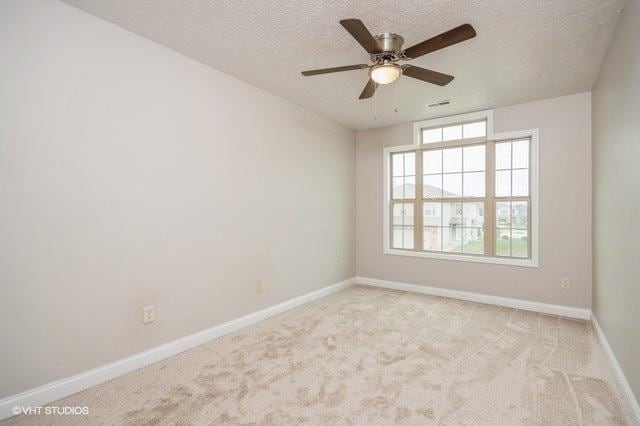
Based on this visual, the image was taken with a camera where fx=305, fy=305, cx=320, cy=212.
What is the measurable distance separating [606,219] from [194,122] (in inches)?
150

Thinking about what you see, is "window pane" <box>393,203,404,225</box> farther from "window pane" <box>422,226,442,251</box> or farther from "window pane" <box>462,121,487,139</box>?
"window pane" <box>462,121,487,139</box>

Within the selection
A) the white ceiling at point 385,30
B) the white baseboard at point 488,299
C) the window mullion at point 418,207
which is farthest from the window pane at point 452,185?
the white baseboard at point 488,299

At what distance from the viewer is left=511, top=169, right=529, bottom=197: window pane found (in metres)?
3.91

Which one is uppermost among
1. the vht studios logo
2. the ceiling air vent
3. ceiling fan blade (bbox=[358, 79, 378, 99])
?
the ceiling air vent

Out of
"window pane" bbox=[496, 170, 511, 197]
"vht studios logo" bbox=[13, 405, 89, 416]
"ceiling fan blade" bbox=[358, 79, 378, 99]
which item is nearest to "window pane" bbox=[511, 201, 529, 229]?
"window pane" bbox=[496, 170, 511, 197]

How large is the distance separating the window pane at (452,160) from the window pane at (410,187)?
493mm

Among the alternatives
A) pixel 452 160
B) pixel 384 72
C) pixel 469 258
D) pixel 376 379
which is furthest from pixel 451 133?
pixel 376 379

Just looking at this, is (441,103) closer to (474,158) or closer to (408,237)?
(474,158)

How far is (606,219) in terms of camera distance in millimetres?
2693

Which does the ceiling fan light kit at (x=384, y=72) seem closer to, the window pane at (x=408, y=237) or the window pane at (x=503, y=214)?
the window pane at (x=503, y=214)

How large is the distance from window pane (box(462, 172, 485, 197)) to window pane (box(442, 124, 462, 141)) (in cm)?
57

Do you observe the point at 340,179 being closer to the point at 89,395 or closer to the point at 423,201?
the point at 423,201

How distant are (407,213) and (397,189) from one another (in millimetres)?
423

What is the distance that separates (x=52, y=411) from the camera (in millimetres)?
1892
